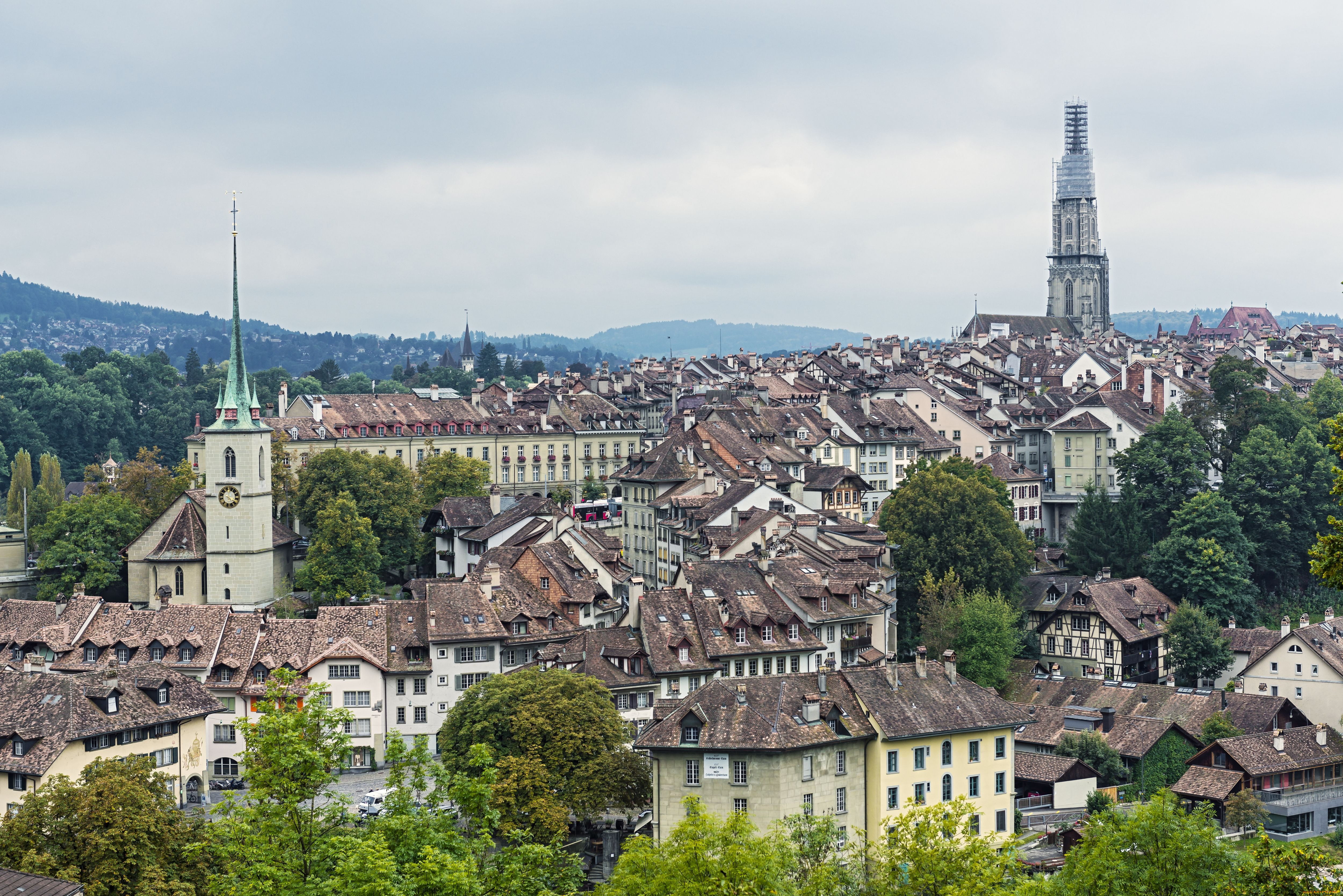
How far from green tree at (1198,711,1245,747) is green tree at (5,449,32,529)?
8620 cm

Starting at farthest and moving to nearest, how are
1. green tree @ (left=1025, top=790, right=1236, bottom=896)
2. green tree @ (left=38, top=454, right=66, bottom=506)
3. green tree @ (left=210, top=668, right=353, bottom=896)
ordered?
green tree @ (left=38, top=454, right=66, bottom=506) → green tree @ (left=1025, top=790, right=1236, bottom=896) → green tree @ (left=210, top=668, right=353, bottom=896)

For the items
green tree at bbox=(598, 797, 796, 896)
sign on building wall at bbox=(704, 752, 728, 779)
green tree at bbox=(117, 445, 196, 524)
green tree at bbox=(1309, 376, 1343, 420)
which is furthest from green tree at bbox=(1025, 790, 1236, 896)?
green tree at bbox=(1309, 376, 1343, 420)

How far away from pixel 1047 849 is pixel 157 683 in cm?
3447

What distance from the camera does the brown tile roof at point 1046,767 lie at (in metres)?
73.8

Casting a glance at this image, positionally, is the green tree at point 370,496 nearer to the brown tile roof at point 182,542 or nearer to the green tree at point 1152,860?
the brown tile roof at point 182,542

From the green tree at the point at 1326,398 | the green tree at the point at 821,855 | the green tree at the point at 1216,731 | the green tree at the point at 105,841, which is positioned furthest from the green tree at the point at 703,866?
the green tree at the point at 1326,398

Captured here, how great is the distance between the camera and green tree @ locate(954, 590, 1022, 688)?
A: 279ft

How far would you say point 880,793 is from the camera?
61094mm

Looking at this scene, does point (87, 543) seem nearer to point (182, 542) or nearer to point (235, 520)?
point (182, 542)

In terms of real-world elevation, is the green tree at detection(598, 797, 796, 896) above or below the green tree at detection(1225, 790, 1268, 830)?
above

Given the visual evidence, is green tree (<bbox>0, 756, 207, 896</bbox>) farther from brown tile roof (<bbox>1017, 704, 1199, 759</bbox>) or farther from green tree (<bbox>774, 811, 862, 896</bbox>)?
brown tile roof (<bbox>1017, 704, 1199, 759</bbox>)

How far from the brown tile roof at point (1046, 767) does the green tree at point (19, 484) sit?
267 ft

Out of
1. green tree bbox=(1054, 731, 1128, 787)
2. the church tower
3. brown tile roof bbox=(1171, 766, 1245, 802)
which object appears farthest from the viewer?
the church tower

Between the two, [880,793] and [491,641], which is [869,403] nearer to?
[491,641]
